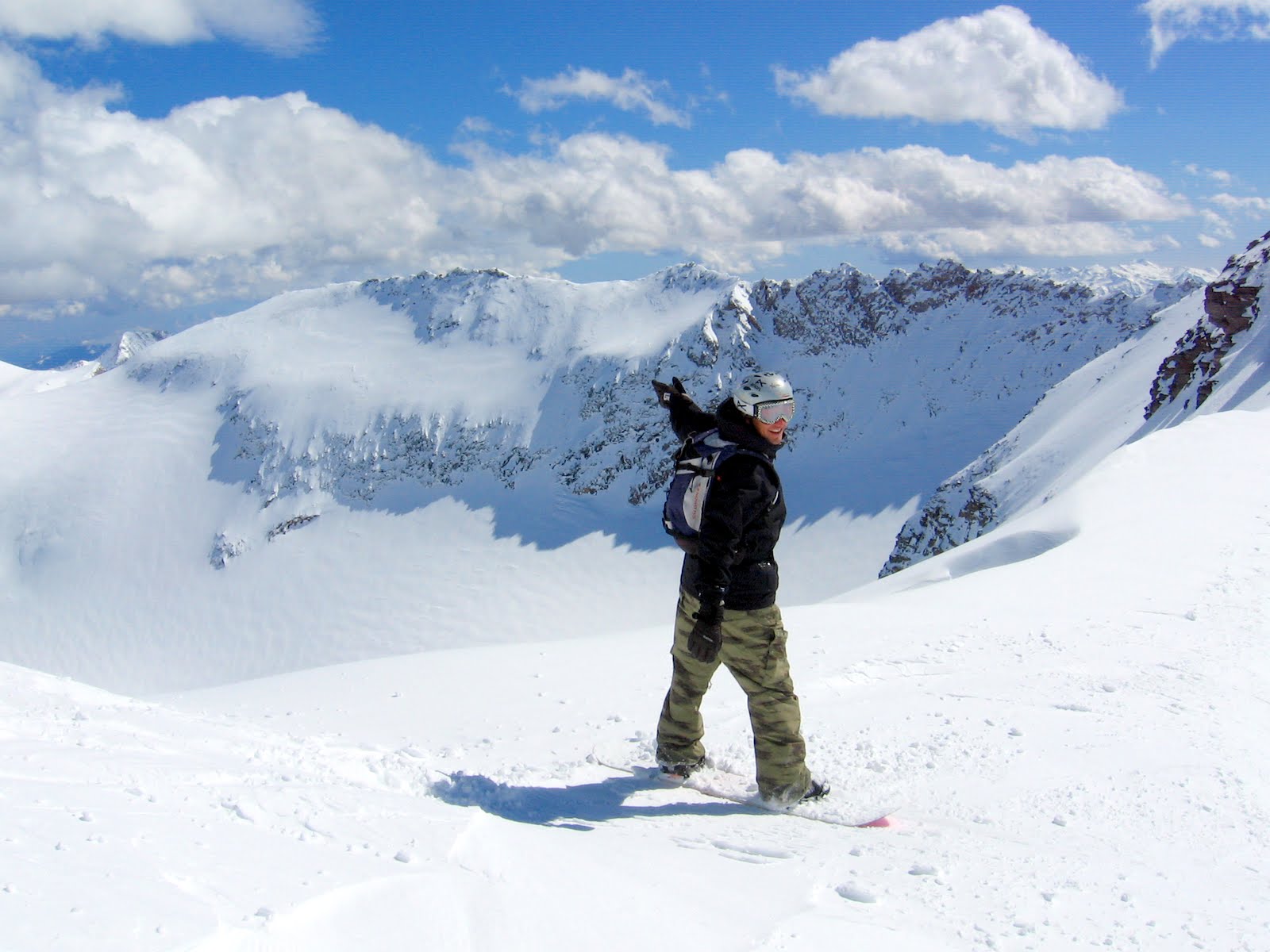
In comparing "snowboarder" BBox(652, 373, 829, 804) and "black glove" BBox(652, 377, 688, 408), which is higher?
"black glove" BBox(652, 377, 688, 408)

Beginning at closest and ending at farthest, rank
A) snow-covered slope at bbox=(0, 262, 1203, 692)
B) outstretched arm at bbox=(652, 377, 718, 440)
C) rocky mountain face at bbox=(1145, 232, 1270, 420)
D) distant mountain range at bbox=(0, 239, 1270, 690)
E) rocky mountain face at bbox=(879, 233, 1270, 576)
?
outstretched arm at bbox=(652, 377, 718, 440) → rocky mountain face at bbox=(879, 233, 1270, 576) → rocky mountain face at bbox=(1145, 232, 1270, 420) → snow-covered slope at bbox=(0, 262, 1203, 692) → distant mountain range at bbox=(0, 239, 1270, 690)

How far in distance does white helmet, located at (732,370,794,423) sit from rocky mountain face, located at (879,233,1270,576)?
29999mm

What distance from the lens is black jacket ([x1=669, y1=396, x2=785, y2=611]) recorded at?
187 inches

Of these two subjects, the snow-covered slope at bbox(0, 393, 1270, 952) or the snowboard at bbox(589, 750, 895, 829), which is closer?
the snow-covered slope at bbox(0, 393, 1270, 952)

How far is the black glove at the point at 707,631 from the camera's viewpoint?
188 inches

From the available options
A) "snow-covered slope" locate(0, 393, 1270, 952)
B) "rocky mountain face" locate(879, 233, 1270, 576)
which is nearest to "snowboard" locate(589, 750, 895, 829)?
"snow-covered slope" locate(0, 393, 1270, 952)

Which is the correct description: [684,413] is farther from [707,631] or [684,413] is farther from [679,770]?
[679,770]

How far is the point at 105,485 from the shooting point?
10550cm

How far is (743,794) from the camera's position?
5.10 m

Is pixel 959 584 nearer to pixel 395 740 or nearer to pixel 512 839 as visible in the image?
pixel 395 740

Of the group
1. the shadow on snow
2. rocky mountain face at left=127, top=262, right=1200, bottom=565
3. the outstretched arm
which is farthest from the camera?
rocky mountain face at left=127, top=262, right=1200, bottom=565

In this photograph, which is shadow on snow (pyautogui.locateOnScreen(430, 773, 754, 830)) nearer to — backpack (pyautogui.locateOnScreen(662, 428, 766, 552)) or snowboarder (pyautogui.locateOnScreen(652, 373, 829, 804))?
snowboarder (pyautogui.locateOnScreen(652, 373, 829, 804))

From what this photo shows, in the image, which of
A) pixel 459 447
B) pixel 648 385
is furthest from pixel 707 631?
pixel 459 447

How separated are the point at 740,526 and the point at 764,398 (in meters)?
0.80
